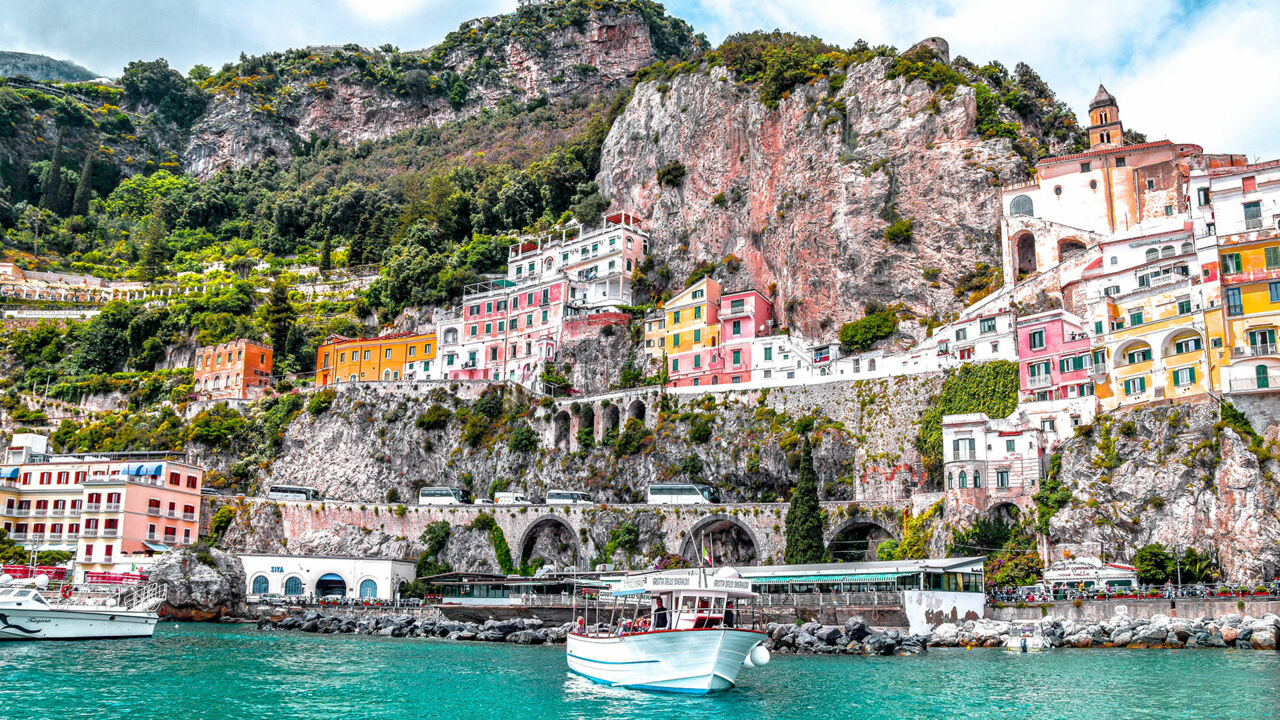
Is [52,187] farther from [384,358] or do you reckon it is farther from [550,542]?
[550,542]

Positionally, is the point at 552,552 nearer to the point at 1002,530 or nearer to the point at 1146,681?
the point at 1002,530

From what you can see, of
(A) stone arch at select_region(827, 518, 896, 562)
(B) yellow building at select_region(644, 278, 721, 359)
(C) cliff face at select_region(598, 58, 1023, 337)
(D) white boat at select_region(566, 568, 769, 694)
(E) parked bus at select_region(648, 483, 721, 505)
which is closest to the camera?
(D) white boat at select_region(566, 568, 769, 694)

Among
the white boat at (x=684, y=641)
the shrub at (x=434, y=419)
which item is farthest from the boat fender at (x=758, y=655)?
the shrub at (x=434, y=419)

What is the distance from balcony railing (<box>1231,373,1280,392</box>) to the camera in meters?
45.8

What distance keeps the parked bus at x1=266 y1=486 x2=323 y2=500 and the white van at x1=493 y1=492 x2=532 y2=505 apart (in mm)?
12919

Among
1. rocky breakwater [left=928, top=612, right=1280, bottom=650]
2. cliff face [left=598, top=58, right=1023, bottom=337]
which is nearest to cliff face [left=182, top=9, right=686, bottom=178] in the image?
cliff face [left=598, top=58, right=1023, bottom=337]

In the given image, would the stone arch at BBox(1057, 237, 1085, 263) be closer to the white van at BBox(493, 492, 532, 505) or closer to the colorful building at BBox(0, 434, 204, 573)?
the white van at BBox(493, 492, 532, 505)

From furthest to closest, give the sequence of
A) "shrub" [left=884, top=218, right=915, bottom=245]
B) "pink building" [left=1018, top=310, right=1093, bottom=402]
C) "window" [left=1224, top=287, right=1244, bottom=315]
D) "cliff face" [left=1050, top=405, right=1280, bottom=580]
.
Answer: "shrub" [left=884, top=218, right=915, bottom=245] → "pink building" [left=1018, top=310, right=1093, bottom=402] → "window" [left=1224, top=287, right=1244, bottom=315] → "cliff face" [left=1050, top=405, right=1280, bottom=580]

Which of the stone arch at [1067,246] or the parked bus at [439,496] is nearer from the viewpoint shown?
the stone arch at [1067,246]

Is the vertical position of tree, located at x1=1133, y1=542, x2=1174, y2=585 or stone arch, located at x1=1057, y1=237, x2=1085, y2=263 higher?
stone arch, located at x1=1057, y1=237, x2=1085, y2=263

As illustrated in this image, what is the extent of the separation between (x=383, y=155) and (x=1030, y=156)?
299 ft

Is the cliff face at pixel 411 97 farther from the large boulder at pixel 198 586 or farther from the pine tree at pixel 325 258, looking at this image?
the large boulder at pixel 198 586

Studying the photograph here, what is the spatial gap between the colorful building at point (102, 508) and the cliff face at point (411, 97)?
8275cm

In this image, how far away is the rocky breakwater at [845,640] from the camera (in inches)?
1641
